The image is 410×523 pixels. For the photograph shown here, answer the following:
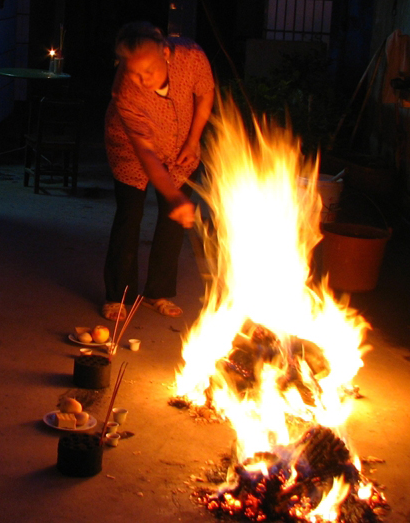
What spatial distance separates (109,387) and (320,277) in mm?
2641

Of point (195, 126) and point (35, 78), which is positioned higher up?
point (35, 78)

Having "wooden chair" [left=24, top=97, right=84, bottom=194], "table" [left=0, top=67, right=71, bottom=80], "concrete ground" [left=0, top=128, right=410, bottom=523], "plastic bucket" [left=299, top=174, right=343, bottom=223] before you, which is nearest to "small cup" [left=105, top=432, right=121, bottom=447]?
"concrete ground" [left=0, top=128, right=410, bottom=523]

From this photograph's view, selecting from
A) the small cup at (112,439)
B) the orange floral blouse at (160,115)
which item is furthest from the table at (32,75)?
the small cup at (112,439)

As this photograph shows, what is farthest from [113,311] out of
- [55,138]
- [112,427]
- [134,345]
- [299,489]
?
[55,138]

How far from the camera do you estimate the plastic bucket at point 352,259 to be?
5.71m

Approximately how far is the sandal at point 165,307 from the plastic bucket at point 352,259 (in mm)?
1346

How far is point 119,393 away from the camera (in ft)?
13.0

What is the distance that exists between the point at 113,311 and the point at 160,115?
1.25 m

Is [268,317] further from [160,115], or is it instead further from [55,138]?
[55,138]

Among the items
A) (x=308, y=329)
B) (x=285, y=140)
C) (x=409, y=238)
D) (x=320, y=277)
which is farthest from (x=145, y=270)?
(x=285, y=140)

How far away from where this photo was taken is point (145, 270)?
6059 mm

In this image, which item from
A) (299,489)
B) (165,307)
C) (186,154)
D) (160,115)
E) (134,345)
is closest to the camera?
(299,489)

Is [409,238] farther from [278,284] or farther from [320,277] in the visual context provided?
[278,284]

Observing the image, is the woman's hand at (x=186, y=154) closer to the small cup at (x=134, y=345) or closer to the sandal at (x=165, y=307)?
the sandal at (x=165, y=307)
